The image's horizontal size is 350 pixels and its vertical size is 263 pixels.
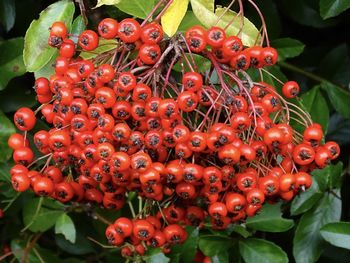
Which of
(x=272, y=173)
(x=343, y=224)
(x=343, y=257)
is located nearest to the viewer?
(x=272, y=173)

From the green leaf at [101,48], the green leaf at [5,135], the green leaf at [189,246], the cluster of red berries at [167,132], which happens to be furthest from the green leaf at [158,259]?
the green leaf at [101,48]

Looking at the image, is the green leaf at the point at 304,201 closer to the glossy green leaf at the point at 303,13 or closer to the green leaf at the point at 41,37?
the glossy green leaf at the point at 303,13

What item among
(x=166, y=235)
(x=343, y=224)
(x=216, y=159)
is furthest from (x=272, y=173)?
(x=343, y=224)

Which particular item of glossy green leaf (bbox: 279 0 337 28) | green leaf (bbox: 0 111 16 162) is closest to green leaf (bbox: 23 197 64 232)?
green leaf (bbox: 0 111 16 162)

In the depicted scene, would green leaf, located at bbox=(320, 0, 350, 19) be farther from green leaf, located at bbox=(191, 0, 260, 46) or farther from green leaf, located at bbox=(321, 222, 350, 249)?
green leaf, located at bbox=(321, 222, 350, 249)

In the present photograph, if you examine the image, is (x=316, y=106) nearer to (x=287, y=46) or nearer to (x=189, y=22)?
(x=287, y=46)

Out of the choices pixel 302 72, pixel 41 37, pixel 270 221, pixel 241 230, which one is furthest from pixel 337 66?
pixel 41 37

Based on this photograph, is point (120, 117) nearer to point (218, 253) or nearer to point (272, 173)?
point (272, 173)
